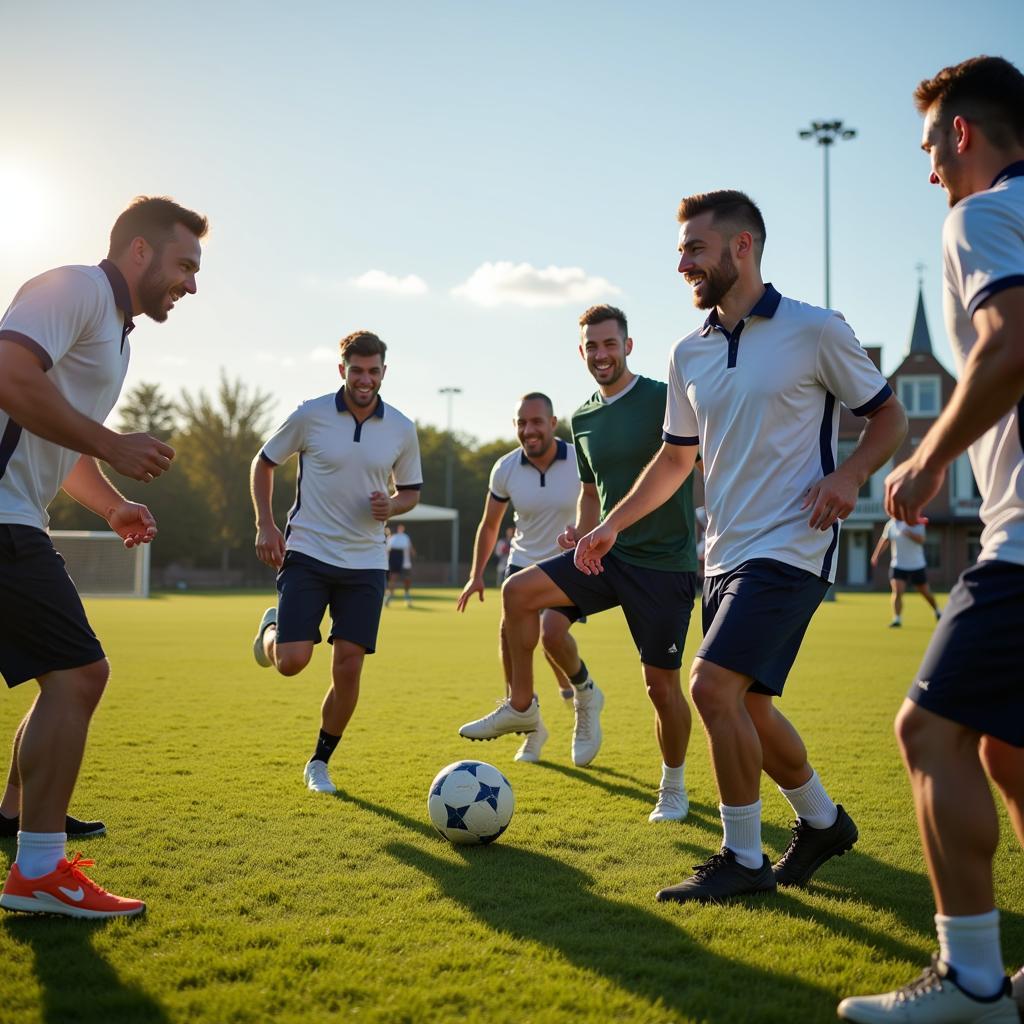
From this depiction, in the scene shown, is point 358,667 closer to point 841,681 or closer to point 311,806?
point 311,806

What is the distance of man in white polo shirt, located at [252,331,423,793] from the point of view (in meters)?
6.73

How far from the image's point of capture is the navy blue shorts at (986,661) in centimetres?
273

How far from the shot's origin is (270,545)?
6.73 metres

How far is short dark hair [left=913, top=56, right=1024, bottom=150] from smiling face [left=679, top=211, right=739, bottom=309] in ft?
4.82

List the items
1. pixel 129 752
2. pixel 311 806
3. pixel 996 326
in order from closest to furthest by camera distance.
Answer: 1. pixel 996 326
2. pixel 311 806
3. pixel 129 752

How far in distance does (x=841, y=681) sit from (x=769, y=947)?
8.77 metres

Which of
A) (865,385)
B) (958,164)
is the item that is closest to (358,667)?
(865,385)

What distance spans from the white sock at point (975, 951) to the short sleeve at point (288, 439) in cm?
520

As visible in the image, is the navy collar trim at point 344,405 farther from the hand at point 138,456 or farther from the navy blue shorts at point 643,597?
the hand at point 138,456

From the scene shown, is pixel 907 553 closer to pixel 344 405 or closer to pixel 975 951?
pixel 344 405

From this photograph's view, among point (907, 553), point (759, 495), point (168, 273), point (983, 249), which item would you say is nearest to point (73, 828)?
point (168, 273)

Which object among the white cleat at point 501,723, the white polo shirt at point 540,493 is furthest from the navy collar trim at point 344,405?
the white cleat at point 501,723

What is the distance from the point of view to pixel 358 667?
6.53m

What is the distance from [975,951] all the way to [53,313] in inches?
145
